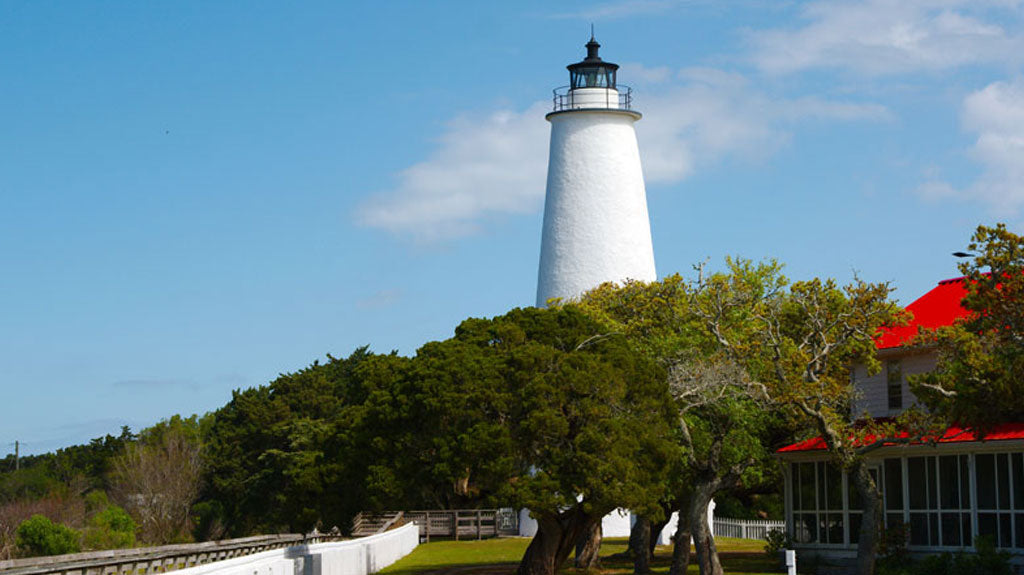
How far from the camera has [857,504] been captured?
33656mm

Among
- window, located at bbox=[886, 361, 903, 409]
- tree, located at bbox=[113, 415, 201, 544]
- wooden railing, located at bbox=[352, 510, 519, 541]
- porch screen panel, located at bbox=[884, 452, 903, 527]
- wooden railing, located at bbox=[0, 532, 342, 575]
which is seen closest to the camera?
wooden railing, located at bbox=[0, 532, 342, 575]

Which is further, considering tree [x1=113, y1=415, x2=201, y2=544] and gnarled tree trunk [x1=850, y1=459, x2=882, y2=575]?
tree [x1=113, y1=415, x2=201, y2=544]

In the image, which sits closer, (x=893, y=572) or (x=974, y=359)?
(x=974, y=359)

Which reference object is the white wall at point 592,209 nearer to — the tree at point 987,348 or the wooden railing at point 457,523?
the wooden railing at point 457,523

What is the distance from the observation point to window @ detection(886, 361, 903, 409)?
3562cm

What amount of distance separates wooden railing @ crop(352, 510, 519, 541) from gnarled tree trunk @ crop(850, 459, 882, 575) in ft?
89.2

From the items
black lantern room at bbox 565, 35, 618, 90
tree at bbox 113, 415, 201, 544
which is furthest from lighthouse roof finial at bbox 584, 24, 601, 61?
tree at bbox 113, 415, 201, 544

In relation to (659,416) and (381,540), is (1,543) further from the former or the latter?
(659,416)

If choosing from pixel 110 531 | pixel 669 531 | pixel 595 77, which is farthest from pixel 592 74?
pixel 110 531

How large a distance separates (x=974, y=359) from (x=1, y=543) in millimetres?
44622

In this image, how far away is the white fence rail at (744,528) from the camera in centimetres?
5125

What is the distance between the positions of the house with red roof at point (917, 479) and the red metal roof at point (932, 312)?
0.04 meters

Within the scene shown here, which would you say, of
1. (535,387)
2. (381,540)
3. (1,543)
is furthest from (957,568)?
(1,543)

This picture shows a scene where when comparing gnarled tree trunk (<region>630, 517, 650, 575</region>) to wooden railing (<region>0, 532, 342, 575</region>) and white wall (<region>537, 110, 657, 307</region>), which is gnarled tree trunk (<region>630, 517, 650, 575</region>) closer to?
wooden railing (<region>0, 532, 342, 575</region>)
